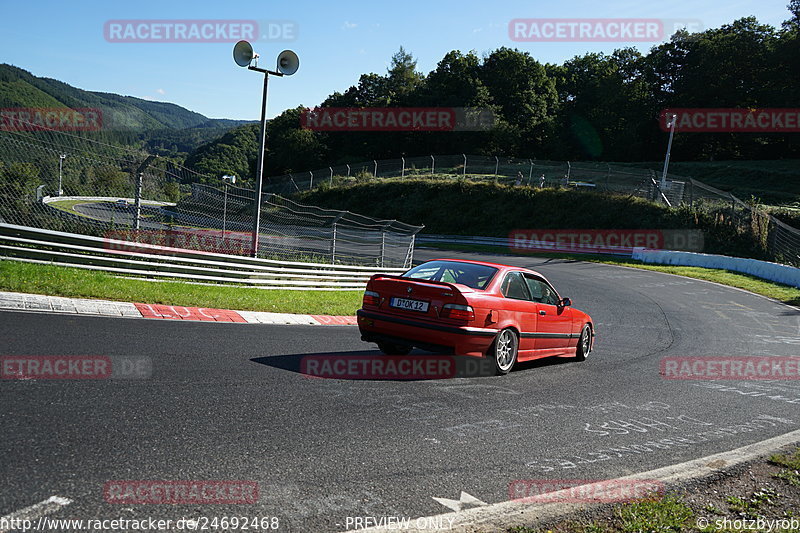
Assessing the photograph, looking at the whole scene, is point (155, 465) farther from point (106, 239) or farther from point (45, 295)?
point (106, 239)

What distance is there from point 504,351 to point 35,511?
19.0 ft

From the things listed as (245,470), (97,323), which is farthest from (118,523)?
(97,323)

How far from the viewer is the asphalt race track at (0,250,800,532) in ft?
12.1

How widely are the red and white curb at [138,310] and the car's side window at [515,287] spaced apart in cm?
440

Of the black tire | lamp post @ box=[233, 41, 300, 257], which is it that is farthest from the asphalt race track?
lamp post @ box=[233, 41, 300, 257]

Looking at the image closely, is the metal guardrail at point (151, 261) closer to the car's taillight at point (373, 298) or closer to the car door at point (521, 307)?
the car's taillight at point (373, 298)

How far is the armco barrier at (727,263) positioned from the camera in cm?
2447

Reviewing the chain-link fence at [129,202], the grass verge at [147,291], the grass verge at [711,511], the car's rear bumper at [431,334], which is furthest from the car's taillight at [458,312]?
the chain-link fence at [129,202]

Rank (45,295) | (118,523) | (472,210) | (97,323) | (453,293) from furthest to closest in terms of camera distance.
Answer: (472,210) → (45,295) → (97,323) → (453,293) → (118,523)

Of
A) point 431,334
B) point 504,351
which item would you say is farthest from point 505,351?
point 431,334

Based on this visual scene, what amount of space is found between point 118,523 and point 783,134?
231 feet

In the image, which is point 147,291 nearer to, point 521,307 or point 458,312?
point 458,312

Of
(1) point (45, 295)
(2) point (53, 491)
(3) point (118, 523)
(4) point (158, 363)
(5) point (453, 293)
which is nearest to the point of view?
(3) point (118, 523)

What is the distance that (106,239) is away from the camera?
39.7 ft
